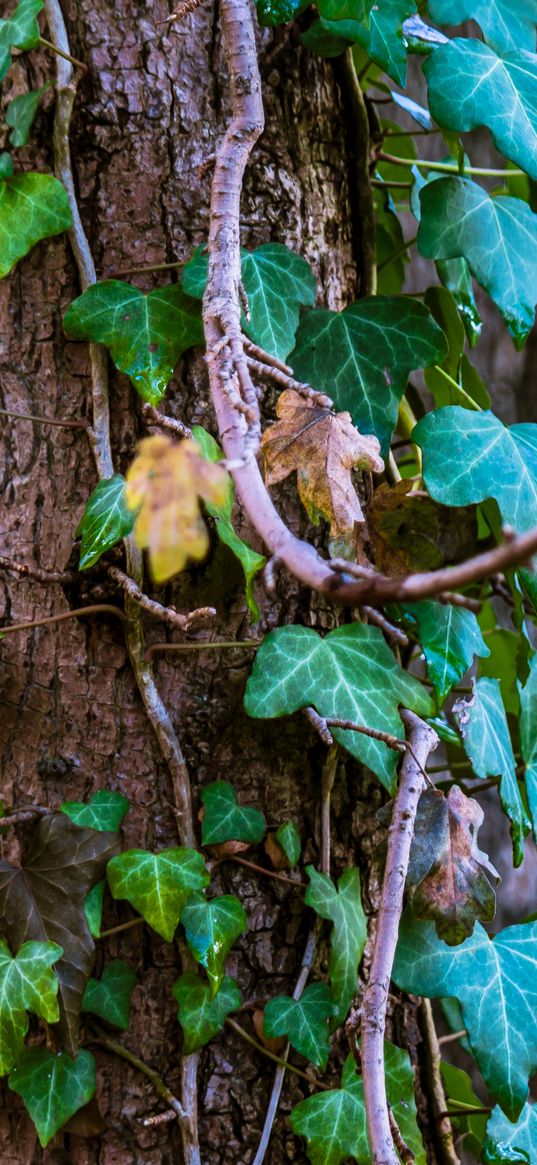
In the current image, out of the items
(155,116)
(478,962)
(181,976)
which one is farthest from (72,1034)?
(155,116)

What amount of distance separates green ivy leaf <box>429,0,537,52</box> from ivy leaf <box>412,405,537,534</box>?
14.0 inches

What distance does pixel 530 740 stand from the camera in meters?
1.00

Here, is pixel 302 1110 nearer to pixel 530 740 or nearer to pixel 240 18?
pixel 530 740

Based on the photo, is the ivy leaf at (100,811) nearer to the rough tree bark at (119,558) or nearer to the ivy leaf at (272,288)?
the rough tree bark at (119,558)

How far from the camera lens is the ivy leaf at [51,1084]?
75 cm

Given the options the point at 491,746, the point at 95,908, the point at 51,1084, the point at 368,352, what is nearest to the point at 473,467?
the point at 368,352

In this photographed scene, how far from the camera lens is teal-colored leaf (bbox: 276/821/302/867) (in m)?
0.82

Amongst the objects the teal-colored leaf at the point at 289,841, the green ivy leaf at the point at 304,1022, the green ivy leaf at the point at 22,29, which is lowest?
the green ivy leaf at the point at 304,1022

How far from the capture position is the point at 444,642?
869mm

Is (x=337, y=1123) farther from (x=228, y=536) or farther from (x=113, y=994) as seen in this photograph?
(x=228, y=536)

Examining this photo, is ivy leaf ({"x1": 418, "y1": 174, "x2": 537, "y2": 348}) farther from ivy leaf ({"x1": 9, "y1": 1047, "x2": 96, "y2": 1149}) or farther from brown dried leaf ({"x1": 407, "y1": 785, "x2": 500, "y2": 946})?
ivy leaf ({"x1": 9, "y1": 1047, "x2": 96, "y2": 1149})

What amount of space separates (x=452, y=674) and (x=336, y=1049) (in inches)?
14.1

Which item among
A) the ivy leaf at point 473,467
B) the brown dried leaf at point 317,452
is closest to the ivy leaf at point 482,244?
the ivy leaf at point 473,467

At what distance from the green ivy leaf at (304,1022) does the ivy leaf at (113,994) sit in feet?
0.39
